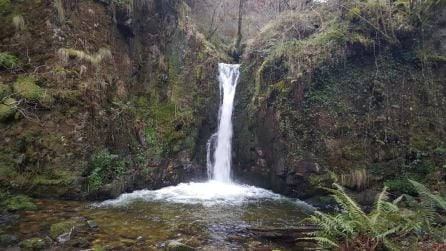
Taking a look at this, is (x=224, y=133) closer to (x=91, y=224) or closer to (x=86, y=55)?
(x=86, y=55)

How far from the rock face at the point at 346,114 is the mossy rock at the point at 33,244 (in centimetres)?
654

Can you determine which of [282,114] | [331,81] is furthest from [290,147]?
[331,81]

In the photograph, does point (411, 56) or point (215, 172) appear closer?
point (411, 56)

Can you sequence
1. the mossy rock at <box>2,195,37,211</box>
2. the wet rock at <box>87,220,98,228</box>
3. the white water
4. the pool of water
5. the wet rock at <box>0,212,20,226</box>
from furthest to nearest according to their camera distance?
1. the white water
2. the mossy rock at <box>2,195,37,211</box>
3. the wet rock at <box>87,220,98,228</box>
4. the wet rock at <box>0,212,20,226</box>
5. the pool of water

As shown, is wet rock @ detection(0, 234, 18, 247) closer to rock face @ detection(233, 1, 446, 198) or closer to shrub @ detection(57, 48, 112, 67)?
shrub @ detection(57, 48, 112, 67)

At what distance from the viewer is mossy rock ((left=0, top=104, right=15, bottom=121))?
7.97 m

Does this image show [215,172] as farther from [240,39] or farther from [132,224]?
[240,39]

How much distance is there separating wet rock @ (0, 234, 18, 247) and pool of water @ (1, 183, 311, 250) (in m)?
0.11

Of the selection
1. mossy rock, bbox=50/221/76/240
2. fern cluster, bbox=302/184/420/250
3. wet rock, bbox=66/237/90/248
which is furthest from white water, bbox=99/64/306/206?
fern cluster, bbox=302/184/420/250

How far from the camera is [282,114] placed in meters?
10.8

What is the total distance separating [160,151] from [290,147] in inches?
154

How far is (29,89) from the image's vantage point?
840 centimetres

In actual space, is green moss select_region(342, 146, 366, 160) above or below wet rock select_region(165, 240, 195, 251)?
above

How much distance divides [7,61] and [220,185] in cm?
675
